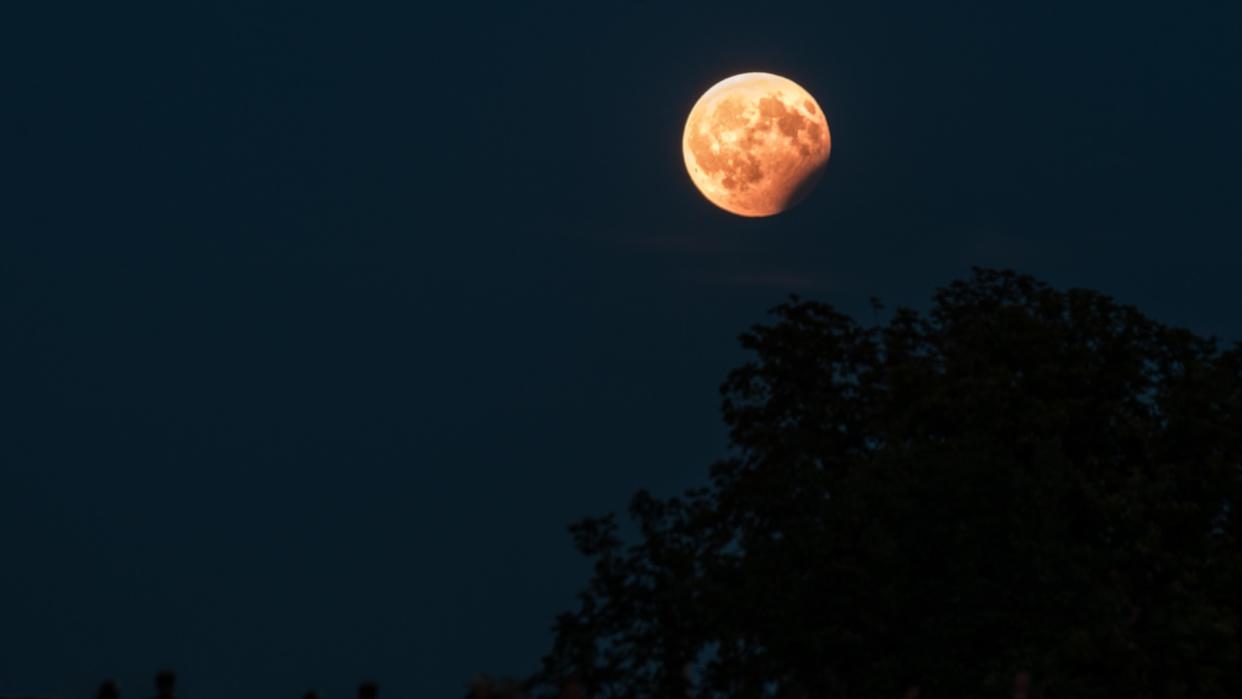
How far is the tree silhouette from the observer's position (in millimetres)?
39906

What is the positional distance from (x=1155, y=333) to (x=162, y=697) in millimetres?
39126

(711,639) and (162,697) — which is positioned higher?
(711,639)

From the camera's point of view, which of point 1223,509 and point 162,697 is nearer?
point 162,697

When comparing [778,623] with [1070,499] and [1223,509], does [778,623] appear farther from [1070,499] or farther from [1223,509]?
[1223,509]

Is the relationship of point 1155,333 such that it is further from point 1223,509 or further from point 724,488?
point 724,488

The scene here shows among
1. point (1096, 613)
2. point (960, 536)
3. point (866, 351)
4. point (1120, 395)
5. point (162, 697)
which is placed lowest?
point (162, 697)

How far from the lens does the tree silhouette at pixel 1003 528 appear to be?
131 feet

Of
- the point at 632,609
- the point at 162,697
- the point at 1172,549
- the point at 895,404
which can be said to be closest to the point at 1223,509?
the point at 1172,549

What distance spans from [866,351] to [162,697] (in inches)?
1556

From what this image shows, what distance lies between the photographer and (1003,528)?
136 ft

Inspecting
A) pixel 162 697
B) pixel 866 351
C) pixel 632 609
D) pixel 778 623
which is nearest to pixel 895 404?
pixel 866 351

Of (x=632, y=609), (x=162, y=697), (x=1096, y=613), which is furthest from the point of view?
(x=632, y=609)

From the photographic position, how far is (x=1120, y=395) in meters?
44.4

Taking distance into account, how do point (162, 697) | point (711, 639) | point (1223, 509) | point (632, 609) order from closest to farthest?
point (162, 697) → point (1223, 509) → point (711, 639) → point (632, 609)
